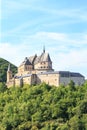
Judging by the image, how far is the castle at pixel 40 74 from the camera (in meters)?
102

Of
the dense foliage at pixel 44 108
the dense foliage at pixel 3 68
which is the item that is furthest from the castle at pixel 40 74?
the dense foliage at pixel 3 68

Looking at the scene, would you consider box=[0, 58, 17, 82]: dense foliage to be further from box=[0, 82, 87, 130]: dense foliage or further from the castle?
box=[0, 82, 87, 130]: dense foliage

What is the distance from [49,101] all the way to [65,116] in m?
4.44

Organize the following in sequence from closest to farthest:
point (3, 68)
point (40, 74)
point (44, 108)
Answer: point (44, 108) < point (40, 74) < point (3, 68)

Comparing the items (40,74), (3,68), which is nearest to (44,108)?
(40,74)

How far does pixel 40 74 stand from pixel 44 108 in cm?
871

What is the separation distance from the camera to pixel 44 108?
95.4 metres

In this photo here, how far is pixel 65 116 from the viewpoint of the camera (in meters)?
93.7

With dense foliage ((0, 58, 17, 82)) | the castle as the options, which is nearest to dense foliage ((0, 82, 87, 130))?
the castle

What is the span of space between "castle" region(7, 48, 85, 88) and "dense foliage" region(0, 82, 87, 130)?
4.75ft

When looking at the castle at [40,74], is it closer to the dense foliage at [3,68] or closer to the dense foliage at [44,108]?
the dense foliage at [44,108]

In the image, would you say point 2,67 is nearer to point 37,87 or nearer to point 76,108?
point 37,87

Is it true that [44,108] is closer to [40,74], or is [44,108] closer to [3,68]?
[40,74]

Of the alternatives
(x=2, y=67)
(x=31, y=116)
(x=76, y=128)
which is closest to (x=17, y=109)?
(x=31, y=116)
